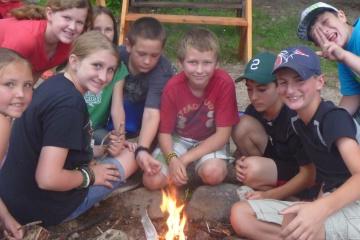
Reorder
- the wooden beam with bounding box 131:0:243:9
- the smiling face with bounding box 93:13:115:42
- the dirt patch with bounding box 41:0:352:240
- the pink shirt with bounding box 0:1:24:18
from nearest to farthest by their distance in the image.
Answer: the dirt patch with bounding box 41:0:352:240 < the smiling face with bounding box 93:13:115:42 < the pink shirt with bounding box 0:1:24:18 < the wooden beam with bounding box 131:0:243:9

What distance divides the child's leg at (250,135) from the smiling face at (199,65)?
1.29 ft

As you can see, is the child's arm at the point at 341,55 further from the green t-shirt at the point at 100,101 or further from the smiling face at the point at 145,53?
the green t-shirt at the point at 100,101

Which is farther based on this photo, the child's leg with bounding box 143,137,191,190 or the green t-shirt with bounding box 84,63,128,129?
the green t-shirt with bounding box 84,63,128,129

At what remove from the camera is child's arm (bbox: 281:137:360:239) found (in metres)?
2.54

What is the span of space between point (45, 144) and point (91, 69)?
0.50m

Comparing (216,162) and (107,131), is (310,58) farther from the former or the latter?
(107,131)

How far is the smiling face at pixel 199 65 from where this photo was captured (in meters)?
3.45

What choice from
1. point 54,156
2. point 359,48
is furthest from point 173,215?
point 359,48

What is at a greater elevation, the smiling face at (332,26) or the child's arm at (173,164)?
the smiling face at (332,26)

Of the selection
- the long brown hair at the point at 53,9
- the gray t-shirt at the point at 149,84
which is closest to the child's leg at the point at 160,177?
the gray t-shirt at the point at 149,84

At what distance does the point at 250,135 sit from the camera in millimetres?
3627

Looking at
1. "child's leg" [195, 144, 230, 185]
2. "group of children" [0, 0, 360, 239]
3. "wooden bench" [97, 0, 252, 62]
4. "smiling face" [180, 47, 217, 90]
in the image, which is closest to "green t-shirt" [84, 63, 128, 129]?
"group of children" [0, 0, 360, 239]

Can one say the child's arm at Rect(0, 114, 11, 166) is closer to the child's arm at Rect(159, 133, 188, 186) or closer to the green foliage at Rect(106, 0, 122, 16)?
the child's arm at Rect(159, 133, 188, 186)

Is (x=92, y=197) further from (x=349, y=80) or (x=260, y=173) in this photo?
(x=349, y=80)
